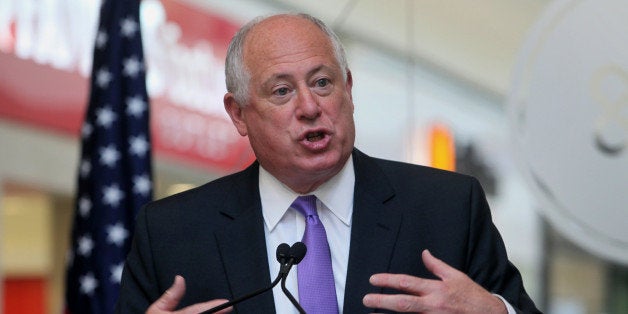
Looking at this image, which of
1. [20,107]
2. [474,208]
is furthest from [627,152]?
[20,107]

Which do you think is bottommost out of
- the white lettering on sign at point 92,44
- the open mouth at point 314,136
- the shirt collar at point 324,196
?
Result: the shirt collar at point 324,196

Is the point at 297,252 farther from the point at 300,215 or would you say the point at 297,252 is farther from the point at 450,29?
the point at 450,29

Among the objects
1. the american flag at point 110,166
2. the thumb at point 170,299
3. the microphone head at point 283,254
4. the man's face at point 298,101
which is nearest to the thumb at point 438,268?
the microphone head at point 283,254

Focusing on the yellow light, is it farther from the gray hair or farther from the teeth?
the teeth

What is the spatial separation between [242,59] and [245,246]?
440 millimetres

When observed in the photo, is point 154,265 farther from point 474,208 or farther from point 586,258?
point 586,258

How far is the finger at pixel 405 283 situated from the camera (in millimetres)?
2152

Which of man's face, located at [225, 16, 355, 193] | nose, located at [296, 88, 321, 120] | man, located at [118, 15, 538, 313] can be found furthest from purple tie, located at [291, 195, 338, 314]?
nose, located at [296, 88, 321, 120]

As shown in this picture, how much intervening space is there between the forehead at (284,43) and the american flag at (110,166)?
150cm

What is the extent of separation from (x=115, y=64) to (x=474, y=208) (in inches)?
75.8

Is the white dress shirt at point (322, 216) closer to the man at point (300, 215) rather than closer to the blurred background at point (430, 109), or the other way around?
the man at point (300, 215)

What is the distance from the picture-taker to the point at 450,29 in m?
4.36

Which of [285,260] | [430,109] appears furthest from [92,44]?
[285,260]

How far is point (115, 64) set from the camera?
4.12 meters
